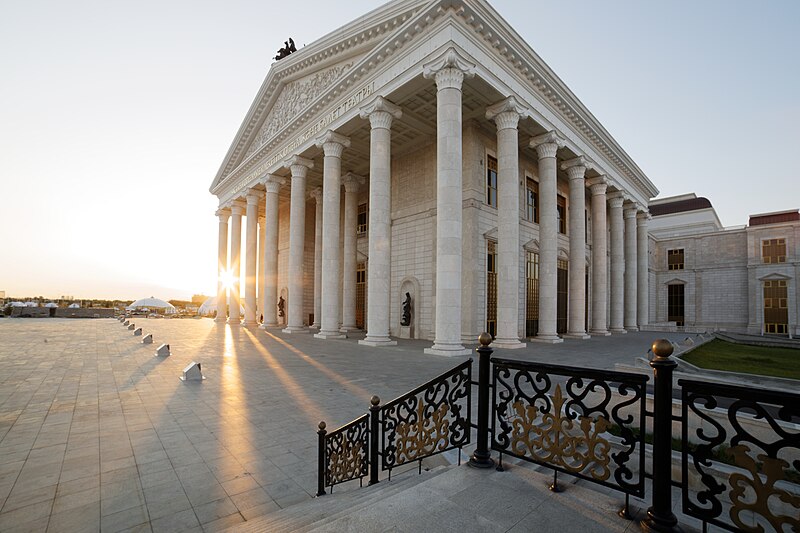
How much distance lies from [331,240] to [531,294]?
1091 cm

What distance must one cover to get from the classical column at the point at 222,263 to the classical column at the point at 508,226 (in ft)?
79.8

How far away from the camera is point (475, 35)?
13.5 m

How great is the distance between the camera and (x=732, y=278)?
104 ft

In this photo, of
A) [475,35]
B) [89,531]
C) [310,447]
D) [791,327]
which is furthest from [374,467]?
[791,327]

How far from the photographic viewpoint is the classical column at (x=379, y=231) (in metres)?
15.1

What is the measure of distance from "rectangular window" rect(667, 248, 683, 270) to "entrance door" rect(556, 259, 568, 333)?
19.1 meters

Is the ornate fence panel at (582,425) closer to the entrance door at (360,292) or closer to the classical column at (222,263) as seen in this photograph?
the entrance door at (360,292)

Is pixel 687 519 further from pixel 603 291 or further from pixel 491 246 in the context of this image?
pixel 603 291

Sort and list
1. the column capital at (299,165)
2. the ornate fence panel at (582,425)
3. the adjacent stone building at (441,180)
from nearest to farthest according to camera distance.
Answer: the ornate fence panel at (582,425) < the adjacent stone building at (441,180) < the column capital at (299,165)

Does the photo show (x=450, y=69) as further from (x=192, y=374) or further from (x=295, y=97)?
(x=295, y=97)

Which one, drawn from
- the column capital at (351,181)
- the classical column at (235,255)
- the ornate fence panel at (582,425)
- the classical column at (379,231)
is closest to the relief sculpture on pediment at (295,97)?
the classical column at (379,231)

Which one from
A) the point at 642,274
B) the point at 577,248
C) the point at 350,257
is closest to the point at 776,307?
the point at 642,274

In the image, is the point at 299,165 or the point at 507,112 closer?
the point at 507,112

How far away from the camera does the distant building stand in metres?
29.1
